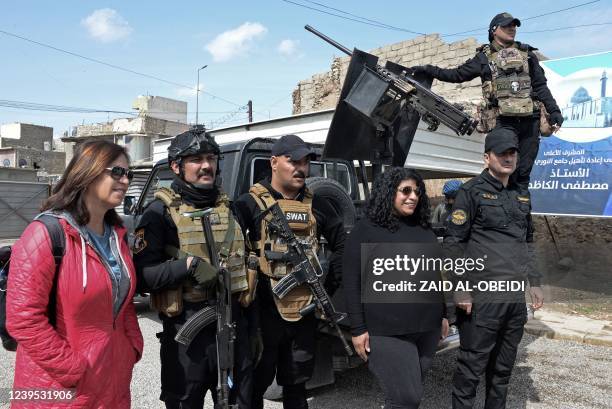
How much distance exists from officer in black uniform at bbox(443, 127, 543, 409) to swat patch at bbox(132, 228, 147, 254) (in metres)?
1.63

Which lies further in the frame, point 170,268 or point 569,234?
point 569,234

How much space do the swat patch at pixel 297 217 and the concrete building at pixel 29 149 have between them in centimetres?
3283

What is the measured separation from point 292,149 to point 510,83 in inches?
68.5

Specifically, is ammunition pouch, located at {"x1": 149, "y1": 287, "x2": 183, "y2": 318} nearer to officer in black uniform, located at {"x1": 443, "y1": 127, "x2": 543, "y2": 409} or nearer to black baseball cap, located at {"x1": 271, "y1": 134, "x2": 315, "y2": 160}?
black baseball cap, located at {"x1": 271, "y1": 134, "x2": 315, "y2": 160}

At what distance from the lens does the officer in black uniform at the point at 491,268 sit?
271 centimetres

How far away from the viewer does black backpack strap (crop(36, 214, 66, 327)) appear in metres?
1.71

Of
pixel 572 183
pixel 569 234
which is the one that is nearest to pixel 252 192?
pixel 572 183

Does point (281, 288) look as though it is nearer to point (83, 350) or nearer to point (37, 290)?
point (83, 350)

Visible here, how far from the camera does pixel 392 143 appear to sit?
10.3 ft

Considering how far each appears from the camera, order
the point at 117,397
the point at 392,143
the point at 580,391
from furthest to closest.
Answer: the point at 580,391 → the point at 392,143 → the point at 117,397

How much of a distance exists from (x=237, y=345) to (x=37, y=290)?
95 centimetres

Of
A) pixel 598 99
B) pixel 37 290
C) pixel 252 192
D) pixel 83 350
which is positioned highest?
pixel 598 99

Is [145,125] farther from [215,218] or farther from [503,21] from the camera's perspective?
[215,218]

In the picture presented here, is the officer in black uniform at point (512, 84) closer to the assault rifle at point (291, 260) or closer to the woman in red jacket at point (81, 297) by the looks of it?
the assault rifle at point (291, 260)
